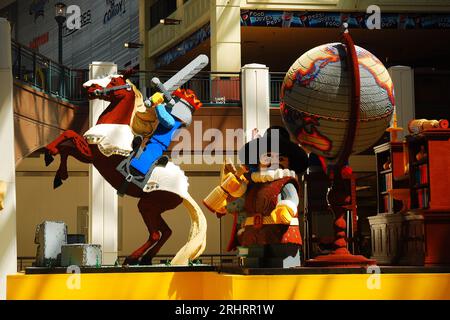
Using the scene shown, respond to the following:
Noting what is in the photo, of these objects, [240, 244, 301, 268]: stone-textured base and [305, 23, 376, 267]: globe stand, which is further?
[240, 244, 301, 268]: stone-textured base

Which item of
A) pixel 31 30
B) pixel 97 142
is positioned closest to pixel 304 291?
pixel 97 142

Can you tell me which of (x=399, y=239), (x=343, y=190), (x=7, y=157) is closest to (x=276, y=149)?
(x=343, y=190)

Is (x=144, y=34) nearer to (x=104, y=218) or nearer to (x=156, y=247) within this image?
(x=104, y=218)

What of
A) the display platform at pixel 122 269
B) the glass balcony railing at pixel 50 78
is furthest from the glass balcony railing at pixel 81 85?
the display platform at pixel 122 269

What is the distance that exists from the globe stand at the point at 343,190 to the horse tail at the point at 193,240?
2.66 m

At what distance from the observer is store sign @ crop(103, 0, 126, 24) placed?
3059 centimetres

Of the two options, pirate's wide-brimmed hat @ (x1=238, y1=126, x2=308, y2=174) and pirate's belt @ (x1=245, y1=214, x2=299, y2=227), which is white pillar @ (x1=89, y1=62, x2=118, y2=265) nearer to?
pirate's wide-brimmed hat @ (x1=238, y1=126, x2=308, y2=174)

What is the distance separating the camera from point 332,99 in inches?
345

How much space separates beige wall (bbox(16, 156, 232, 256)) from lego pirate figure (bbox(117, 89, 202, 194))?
43.3 ft

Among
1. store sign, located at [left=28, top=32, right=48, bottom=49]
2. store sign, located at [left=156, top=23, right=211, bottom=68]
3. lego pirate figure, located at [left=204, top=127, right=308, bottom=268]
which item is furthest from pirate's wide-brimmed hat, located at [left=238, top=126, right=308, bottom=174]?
store sign, located at [left=28, top=32, right=48, bottom=49]

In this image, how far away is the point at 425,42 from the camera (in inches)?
1097

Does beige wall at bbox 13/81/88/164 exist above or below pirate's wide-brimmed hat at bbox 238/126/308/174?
above
